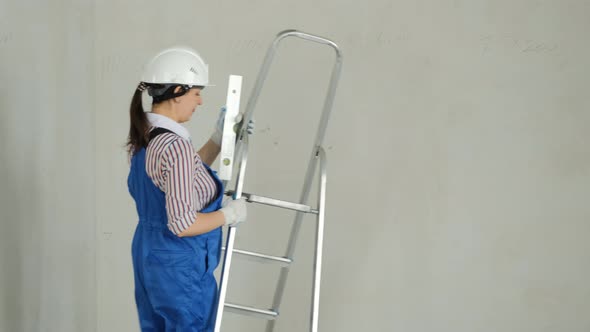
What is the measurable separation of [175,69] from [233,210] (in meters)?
0.44

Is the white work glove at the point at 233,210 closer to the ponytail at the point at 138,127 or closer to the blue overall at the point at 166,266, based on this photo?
the blue overall at the point at 166,266

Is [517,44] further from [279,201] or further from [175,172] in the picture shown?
[175,172]

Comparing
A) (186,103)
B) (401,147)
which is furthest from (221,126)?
(401,147)

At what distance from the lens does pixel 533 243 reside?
11.0ft

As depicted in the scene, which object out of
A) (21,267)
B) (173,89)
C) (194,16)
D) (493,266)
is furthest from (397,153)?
(21,267)

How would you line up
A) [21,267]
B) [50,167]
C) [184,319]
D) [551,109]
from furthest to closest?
[551,109], [50,167], [21,267], [184,319]

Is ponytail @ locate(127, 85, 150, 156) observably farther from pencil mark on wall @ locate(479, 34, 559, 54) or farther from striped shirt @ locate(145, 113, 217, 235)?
pencil mark on wall @ locate(479, 34, 559, 54)

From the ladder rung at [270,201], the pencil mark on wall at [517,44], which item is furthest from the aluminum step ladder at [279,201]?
the pencil mark on wall at [517,44]

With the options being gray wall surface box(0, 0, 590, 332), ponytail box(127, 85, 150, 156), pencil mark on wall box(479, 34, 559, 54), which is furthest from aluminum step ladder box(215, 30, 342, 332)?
pencil mark on wall box(479, 34, 559, 54)

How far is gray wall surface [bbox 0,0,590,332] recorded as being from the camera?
131 inches

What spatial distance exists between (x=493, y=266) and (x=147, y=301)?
1654 mm

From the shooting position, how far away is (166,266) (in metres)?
2.24

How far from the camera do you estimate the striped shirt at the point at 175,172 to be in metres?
2.14

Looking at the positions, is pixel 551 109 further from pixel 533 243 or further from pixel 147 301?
pixel 147 301
